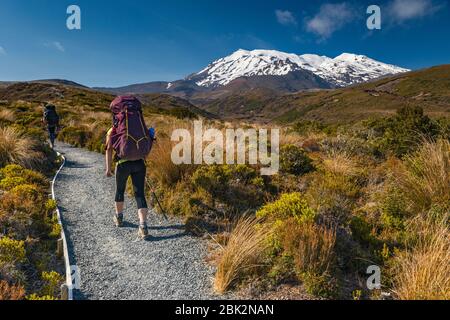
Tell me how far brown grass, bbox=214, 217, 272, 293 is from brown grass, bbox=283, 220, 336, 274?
15.4 inches

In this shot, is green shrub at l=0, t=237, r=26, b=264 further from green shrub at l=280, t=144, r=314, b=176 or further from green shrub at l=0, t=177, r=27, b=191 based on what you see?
green shrub at l=280, t=144, r=314, b=176

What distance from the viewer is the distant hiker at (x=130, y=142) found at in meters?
5.34

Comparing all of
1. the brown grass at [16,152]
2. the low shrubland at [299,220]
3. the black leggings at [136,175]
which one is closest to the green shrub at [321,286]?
the low shrubland at [299,220]

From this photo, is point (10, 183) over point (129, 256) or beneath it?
over

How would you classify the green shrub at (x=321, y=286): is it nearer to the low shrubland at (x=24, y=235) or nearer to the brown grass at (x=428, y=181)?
the brown grass at (x=428, y=181)

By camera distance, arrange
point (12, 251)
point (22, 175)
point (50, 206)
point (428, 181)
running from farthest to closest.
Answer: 1. point (22, 175)
2. point (50, 206)
3. point (428, 181)
4. point (12, 251)

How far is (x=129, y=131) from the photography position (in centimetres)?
534

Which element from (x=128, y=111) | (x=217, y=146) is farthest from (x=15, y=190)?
(x=217, y=146)

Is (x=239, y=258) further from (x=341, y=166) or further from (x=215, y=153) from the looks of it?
(x=341, y=166)

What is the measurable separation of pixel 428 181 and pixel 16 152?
1065cm

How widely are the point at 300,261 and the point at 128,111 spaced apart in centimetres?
353

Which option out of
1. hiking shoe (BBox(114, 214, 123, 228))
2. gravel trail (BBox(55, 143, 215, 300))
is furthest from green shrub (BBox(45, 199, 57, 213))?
hiking shoe (BBox(114, 214, 123, 228))

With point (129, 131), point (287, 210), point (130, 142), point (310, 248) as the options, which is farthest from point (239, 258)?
point (129, 131)
